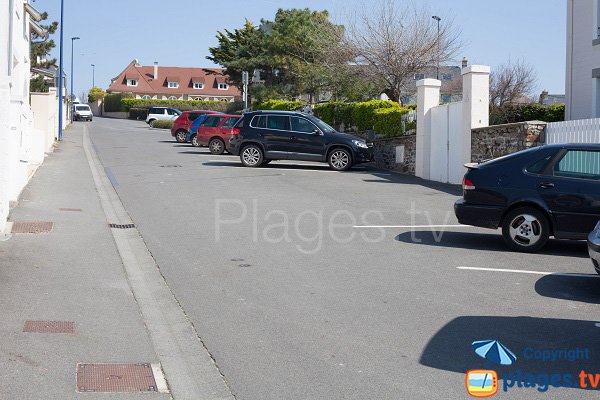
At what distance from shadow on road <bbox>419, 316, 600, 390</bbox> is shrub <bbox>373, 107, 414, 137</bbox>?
18.4 m

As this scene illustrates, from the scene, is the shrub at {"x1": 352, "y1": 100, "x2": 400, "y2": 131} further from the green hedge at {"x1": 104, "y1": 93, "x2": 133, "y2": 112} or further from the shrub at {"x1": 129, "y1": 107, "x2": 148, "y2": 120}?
the green hedge at {"x1": 104, "y1": 93, "x2": 133, "y2": 112}

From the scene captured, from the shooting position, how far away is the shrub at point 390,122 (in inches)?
1041

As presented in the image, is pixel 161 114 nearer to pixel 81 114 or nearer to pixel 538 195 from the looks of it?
pixel 81 114

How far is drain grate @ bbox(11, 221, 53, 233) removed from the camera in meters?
12.7

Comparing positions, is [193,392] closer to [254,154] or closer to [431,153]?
[431,153]

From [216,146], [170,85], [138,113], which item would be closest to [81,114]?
[138,113]

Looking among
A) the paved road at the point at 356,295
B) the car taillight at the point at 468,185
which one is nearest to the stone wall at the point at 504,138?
the paved road at the point at 356,295

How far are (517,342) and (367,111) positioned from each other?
22.5 metres

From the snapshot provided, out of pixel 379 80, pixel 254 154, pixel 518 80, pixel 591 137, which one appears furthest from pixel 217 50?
pixel 591 137

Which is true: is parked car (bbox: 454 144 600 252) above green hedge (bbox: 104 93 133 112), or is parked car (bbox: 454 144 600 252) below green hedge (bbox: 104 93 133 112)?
below

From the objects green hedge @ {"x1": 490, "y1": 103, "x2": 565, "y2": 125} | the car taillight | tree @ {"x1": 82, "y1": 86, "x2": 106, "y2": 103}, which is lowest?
the car taillight

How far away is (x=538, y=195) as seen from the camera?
11578 mm

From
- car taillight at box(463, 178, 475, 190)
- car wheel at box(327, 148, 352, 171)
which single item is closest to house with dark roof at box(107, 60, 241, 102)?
car wheel at box(327, 148, 352, 171)

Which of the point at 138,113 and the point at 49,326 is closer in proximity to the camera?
the point at 49,326
